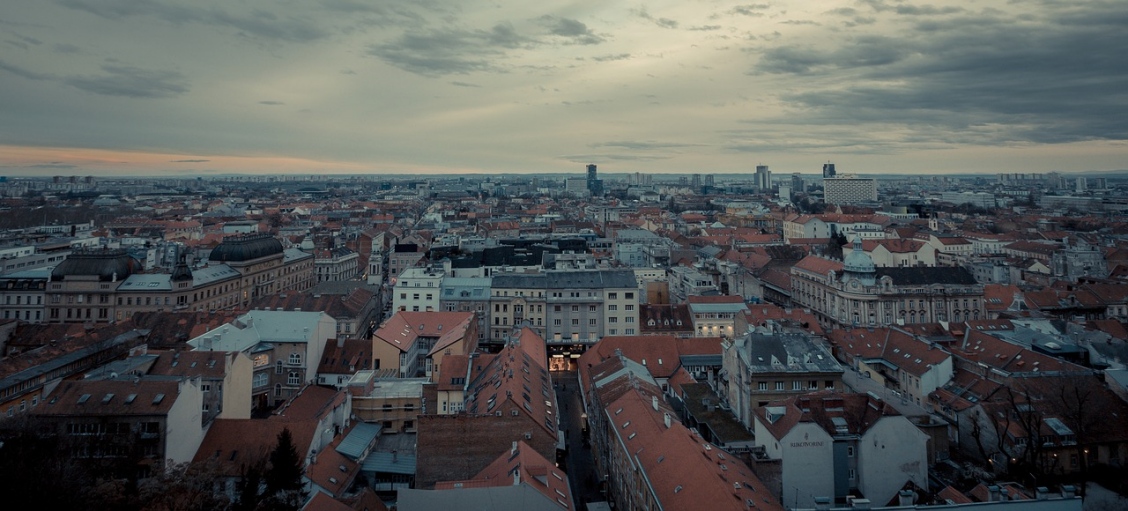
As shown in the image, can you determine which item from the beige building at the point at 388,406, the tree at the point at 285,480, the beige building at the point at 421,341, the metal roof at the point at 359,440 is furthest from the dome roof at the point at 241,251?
the tree at the point at 285,480

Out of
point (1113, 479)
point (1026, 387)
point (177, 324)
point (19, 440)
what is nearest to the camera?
point (19, 440)

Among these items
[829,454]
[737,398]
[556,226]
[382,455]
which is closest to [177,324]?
[382,455]

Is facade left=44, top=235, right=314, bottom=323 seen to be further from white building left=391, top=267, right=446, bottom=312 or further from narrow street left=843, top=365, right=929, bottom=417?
→ narrow street left=843, top=365, right=929, bottom=417

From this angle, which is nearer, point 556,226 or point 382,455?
point 382,455

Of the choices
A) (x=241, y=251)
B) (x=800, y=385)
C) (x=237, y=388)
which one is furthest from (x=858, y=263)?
(x=241, y=251)

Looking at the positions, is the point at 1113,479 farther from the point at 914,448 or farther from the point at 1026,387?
the point at 914,448

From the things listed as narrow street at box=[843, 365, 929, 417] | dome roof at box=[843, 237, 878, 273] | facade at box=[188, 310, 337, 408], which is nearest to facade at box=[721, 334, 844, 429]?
narrow street at box=[843, 365, 929, 417]

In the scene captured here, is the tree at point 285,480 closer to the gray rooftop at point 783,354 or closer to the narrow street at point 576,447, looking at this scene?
the narrow street at point 576,447

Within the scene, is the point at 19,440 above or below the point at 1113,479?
above

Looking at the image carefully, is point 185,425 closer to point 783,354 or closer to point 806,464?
point 806,464
